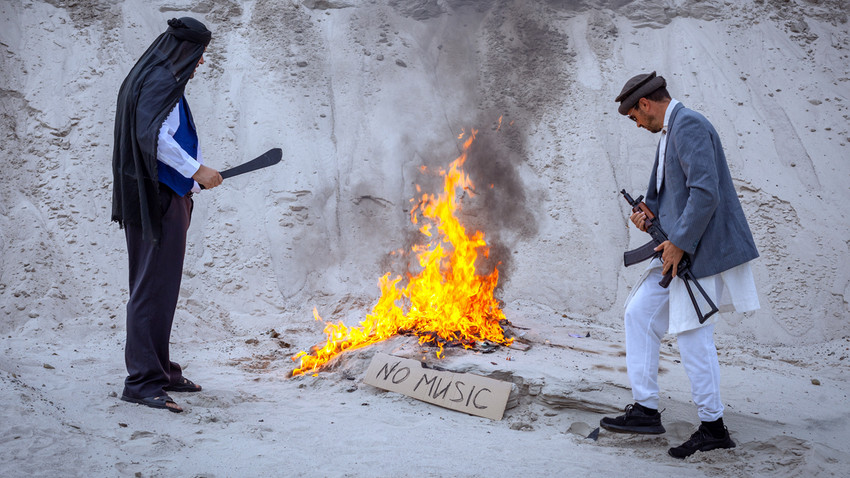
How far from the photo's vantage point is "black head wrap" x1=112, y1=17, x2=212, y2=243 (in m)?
3.66

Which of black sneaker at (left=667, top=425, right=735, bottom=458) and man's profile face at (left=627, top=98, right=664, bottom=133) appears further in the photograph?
man's profile face at (left=627, top=98, right=664, bottom=133)

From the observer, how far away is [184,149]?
394cm

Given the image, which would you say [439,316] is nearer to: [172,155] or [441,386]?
[441,386]

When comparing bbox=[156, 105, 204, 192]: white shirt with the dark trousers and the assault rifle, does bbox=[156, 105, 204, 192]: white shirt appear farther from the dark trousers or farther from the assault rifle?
the assault rifle

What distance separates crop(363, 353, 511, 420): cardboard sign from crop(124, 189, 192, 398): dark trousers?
4.41 feet

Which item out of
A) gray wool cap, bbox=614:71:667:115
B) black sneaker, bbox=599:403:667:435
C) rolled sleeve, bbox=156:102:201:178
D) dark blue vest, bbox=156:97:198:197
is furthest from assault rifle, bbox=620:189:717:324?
dark blue vest, bbox=156:97:198:197

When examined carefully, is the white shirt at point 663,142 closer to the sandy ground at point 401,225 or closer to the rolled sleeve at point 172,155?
the sandy ground at point 401,225

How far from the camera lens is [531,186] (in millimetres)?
8711

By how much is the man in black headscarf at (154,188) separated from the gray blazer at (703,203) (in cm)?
260

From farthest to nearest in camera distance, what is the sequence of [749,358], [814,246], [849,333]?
[814,246] → [849,333] → [749,358]

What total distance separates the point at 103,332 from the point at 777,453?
5645 millimetres

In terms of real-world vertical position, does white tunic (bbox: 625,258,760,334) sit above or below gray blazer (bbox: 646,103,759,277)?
below

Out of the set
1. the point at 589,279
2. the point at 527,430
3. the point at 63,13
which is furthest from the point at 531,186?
the point at 63,13

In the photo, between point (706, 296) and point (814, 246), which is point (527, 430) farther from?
point (814, 246)
